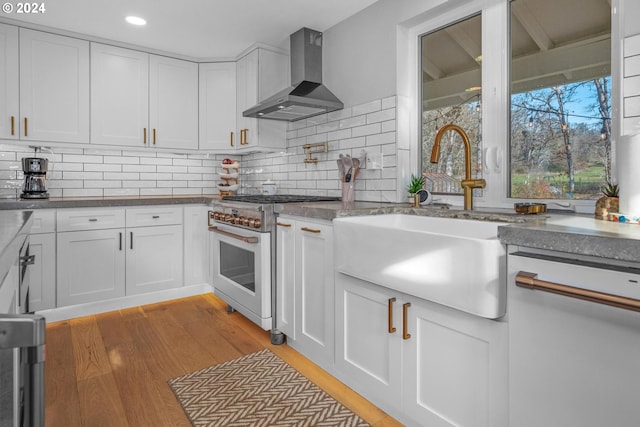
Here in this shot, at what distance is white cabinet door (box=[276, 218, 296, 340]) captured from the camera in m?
2.29

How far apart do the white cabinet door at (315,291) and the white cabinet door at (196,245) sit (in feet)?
5.30

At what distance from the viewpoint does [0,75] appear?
2.93 meters

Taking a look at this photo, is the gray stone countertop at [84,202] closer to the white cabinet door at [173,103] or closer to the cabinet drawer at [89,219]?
the cabinet drawer at [89,219]

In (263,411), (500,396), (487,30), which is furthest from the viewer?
(487,30)

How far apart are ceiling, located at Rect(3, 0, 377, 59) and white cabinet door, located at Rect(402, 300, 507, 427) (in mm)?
2311

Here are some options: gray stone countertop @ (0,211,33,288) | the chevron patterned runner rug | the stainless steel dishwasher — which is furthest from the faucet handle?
gray stone countertop @ (0,211,33,288)

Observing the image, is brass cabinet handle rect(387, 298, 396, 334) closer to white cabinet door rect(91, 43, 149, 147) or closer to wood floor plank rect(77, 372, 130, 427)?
wood floor plank rect(77, 372, 130, 427)

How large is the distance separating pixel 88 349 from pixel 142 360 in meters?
0.44

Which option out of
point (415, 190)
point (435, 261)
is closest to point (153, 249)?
point (415, 190)

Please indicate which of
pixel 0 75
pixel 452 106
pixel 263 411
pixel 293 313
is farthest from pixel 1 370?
pixel 0 75

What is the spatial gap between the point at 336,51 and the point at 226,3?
35.2 inches

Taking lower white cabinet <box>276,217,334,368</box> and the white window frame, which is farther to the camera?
the white window frame

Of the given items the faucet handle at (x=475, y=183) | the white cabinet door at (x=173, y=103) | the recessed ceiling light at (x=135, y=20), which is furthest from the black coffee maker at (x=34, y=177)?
the faucet handle at (x=475, y=183)

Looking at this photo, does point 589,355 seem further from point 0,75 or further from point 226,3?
point 0,75
